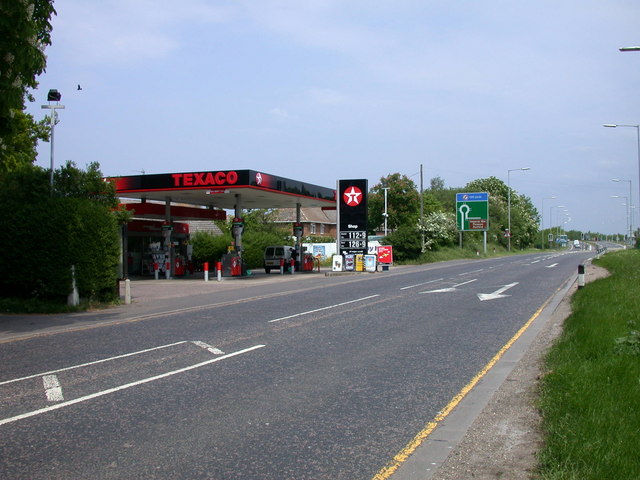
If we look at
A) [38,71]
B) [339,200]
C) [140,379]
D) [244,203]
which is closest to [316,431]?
[140,379]

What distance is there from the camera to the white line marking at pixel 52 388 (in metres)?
7.22

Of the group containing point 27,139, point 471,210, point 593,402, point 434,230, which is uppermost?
point 27,139

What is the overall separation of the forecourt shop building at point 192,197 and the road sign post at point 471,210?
A: 27.5 m

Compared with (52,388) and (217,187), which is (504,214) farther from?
(52,388)

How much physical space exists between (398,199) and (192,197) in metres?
39.1

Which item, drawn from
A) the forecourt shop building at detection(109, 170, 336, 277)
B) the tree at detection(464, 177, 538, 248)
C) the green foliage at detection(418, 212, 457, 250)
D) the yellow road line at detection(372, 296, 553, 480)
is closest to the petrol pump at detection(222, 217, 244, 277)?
the forecourt shop building at detection(109, 170, 336, 277)

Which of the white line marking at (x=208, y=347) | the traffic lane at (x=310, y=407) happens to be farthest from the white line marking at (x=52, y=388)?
the white line marking at (x=208, y=347)

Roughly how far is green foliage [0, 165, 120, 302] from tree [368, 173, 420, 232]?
5487cm

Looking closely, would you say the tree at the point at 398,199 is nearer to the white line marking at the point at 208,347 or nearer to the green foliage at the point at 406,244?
the green foliage at the point at 406,244

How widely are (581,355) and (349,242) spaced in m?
28.8

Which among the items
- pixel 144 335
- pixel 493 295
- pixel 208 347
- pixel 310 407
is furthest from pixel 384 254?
pixel 310 407

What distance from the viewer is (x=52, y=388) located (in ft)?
25.3

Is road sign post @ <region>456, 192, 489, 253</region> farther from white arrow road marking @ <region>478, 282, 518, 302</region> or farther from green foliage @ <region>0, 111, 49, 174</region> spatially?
green foliage @ <region>0, 111, 49, 174</region>

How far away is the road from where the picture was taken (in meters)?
5.23
